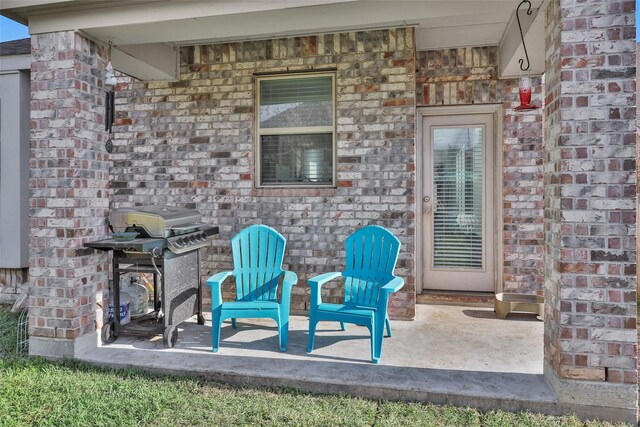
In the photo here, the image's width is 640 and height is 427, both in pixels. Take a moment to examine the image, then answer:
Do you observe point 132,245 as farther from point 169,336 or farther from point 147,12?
point 147,12

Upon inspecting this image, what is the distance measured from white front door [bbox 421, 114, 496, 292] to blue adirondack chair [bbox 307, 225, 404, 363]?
4.83 ft

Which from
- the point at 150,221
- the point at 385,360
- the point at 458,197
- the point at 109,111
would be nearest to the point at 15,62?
the point at 109,111

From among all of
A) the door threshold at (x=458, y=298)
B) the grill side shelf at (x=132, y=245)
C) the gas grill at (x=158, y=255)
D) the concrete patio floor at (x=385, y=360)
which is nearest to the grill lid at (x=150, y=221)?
the gas grill at (x=158, y=255)

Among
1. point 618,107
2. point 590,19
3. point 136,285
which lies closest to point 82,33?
point 136,285

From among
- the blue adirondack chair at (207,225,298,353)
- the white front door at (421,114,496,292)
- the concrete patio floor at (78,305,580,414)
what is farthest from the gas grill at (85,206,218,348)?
the white front door at (421,114,496,292)

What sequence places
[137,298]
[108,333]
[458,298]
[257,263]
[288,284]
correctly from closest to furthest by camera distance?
[288,284] < [108,333] < [257,263] < [137,298] < [458,298]

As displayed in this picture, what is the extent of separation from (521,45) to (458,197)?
1.78 m

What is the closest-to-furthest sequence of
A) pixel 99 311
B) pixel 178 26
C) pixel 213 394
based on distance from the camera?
pixel 213 394
pixel 178 26
pixel 99 311

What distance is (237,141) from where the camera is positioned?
181 inches

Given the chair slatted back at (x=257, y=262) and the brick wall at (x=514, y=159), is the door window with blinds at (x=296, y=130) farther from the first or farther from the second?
the brick wall at (x=514, y=159)

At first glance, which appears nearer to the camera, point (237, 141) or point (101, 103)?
point (101, 103)

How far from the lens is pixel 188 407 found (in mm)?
2578

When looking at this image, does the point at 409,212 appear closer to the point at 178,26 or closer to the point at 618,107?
the point at 618,107

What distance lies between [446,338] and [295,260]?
1.65m
